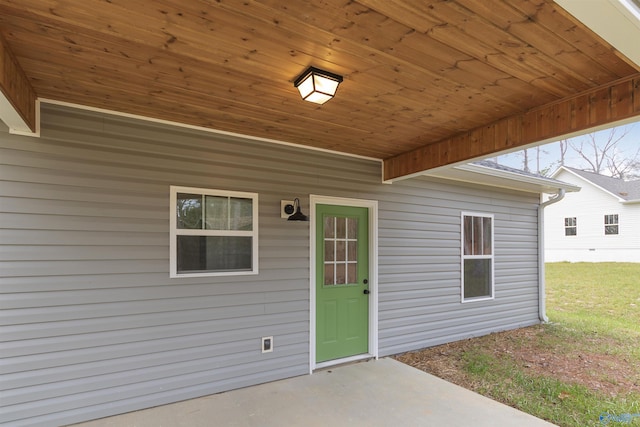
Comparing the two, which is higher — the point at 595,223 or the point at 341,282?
the point at 595,223

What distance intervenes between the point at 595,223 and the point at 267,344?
51.3 ft

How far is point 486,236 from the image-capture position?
18.8 feet

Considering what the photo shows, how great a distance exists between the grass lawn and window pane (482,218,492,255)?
1.40 metres

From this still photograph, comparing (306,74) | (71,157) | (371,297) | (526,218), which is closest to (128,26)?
(306,74)

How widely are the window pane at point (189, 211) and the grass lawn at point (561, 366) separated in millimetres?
3126

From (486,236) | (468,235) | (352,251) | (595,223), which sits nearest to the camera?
(352,251)

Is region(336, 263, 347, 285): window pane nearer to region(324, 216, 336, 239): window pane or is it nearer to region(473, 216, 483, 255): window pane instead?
region(324, 216, 336, 239): window pane

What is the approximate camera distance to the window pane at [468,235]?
17.8 feet

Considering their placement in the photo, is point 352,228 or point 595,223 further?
point 595,223

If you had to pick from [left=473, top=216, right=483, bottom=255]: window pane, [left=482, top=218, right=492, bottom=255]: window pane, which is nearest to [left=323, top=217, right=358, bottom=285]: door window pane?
[left=473, top=216, right=483, bottom=255]: window pane

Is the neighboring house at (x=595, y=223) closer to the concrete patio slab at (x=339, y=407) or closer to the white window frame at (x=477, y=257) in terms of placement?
the white window frame at (x=477, y=257)

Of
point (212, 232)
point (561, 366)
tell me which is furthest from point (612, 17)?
point (561, 366)

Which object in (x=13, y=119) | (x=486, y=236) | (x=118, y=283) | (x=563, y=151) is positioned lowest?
(x=118, y=283)

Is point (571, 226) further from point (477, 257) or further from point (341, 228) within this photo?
point (341, 228)
